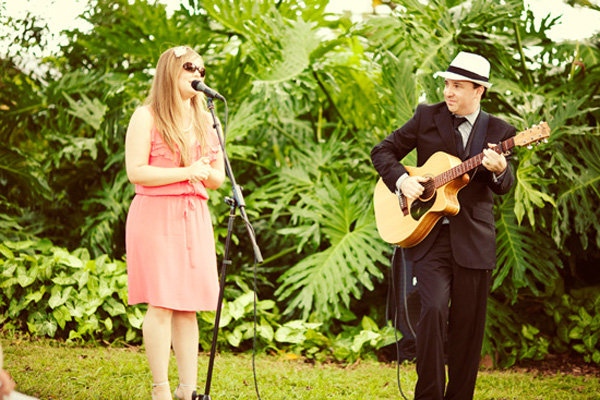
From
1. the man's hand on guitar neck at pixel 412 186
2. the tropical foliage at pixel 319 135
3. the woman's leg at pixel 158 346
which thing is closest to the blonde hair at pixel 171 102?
the woman's leg at pixel 158 346

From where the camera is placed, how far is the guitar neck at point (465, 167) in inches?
132

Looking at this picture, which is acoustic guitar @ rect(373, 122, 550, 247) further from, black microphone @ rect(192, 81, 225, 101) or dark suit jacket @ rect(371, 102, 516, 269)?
black microphone @ rect(192, 81, 225, 101)

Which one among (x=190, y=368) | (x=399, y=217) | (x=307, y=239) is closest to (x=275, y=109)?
(x=307, y=239)

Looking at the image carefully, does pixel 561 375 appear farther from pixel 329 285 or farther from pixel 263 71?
pixel 263 71

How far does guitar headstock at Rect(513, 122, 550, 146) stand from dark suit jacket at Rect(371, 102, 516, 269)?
202mm

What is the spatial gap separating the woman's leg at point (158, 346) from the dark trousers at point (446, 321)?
1.23 m

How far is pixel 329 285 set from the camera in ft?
18.9

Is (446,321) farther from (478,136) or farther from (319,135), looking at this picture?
(319,135)

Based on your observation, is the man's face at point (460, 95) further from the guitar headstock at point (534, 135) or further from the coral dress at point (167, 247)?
the coral dress at point (167, 247)

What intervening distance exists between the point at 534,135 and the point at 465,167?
1.15 ft

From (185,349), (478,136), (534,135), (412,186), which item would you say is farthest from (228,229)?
(534,135)

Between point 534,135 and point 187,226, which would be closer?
point 534,135

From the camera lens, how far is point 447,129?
366 centimetres

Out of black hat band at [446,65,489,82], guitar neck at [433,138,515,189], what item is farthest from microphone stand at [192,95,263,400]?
black hat band at [446,65,489,82]
